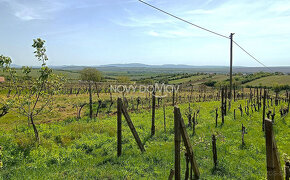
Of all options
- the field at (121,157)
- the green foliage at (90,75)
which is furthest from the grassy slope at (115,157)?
the green foliage at (90,75)

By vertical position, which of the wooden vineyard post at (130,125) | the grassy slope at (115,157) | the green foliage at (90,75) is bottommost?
the grassy slope at (115,157)

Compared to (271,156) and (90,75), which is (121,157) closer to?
(271,156)

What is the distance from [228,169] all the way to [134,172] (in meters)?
2.97

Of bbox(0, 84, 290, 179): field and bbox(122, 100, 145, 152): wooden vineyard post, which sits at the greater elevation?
bbox(122, 100, 145, 152): wooden vineyard post

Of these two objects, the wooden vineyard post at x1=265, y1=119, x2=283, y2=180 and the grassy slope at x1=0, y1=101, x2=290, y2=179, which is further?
the grassy slope at x1=0, y1=101, x2=290, y2=179

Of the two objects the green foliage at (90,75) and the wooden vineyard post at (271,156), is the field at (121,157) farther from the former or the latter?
the green foliage at (90,75)

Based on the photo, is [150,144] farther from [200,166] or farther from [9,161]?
[9,161]

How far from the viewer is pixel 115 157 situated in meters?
6.95

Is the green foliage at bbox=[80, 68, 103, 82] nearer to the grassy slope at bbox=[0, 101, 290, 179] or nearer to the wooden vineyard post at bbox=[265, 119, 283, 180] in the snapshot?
the grassy slope at bbox=[0, 101, 290, 179]

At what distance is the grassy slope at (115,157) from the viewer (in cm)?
573

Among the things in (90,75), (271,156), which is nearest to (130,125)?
(271,156)

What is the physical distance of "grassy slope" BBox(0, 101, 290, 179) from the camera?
573cm

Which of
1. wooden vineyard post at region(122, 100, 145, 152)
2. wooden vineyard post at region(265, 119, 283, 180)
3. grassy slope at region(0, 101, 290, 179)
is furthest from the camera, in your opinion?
wooden vineyard post at region(122, 100, 145, 152)

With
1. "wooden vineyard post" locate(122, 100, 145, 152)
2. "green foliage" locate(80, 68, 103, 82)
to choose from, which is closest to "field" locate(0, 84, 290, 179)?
"wooden vineyard post" locate(122, 100, 145, 152)
